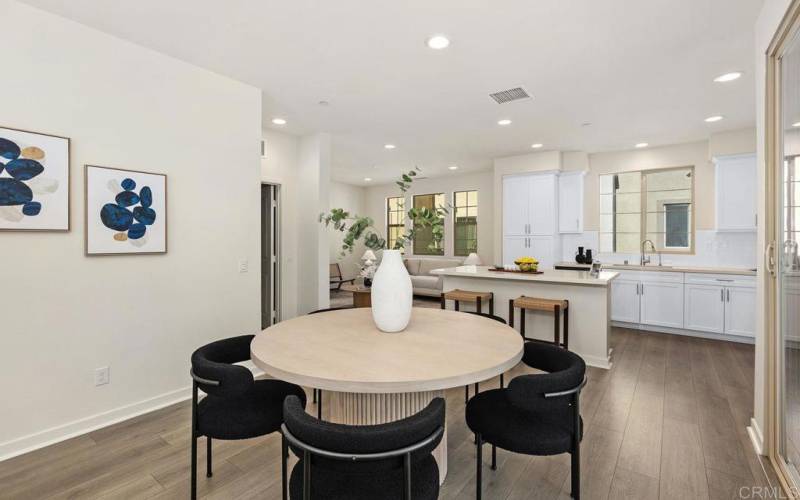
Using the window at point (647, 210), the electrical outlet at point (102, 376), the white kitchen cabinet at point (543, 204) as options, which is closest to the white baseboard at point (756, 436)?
the window at point (647, 210)

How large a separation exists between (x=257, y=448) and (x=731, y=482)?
8.81ft

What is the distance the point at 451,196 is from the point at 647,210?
156 inches

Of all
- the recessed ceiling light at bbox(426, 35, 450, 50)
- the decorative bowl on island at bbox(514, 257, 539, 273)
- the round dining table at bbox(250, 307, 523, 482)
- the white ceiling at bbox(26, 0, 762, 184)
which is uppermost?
the white ceiling at bbox(26, 0, 762, 184)

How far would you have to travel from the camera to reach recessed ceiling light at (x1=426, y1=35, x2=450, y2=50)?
268 cm

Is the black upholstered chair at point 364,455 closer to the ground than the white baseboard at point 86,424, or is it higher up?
higher up

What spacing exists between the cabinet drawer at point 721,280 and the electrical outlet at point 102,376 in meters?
6.38

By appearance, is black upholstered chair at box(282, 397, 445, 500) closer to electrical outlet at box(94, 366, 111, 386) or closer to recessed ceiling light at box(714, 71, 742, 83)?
electrical outlet at box(94, 366, 111, 386)

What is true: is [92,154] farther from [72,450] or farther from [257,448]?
[257,448]

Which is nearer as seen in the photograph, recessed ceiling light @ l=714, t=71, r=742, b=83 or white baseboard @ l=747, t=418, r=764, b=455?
white baseboard @ l=747, t=418, r=764, b=455

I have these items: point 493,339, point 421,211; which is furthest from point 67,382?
point 493,339

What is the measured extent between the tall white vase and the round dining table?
7 centimetres

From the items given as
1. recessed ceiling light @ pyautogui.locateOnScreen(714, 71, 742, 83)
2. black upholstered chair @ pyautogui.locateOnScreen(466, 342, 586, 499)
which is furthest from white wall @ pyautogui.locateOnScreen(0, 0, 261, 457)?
recessed ceiling light @ pyautogui.locateOnScreen(714, 71, 742, 83)

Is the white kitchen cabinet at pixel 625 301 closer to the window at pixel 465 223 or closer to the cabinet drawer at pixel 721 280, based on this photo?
the cabinet drawer at pixel 721 280

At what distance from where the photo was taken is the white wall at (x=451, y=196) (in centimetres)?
823
